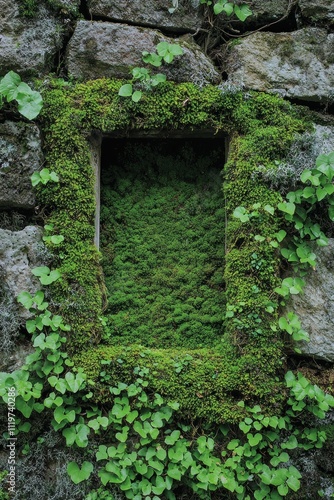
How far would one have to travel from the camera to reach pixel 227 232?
261cm

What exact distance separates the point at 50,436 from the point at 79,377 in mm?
338

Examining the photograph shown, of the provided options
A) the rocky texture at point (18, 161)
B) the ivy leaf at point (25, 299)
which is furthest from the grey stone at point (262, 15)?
the ivy leaf at point (25, 299)

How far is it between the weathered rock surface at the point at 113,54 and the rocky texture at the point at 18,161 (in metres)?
0.42

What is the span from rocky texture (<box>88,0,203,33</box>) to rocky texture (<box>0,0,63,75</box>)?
0.26 meters

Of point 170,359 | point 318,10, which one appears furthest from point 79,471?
point 318,10

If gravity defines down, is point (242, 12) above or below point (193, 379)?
above

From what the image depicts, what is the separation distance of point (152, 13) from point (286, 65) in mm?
773

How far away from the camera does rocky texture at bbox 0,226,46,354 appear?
2361 millimetres

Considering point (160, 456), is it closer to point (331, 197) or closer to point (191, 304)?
point (191, 304)

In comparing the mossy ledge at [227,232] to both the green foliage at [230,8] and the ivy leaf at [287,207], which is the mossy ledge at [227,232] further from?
the green foliage at [230,8]

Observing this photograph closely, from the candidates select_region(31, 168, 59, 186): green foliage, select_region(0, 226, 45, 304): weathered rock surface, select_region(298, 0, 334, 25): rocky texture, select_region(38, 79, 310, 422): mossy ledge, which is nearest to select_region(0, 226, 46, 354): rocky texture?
select_region(0, 226, 45, 304): weathered rock surface

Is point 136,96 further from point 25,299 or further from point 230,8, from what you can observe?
point 25,299

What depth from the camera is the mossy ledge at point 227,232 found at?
2.39 metres

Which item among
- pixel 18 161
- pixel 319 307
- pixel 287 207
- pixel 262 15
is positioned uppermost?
pixel 262 15
